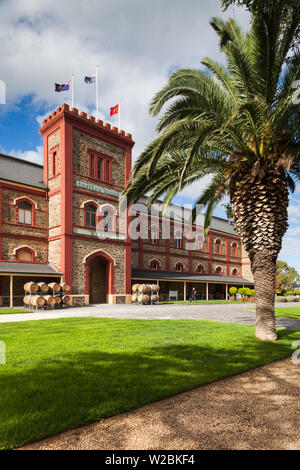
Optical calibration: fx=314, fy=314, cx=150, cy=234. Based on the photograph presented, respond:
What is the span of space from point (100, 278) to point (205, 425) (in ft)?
86.7

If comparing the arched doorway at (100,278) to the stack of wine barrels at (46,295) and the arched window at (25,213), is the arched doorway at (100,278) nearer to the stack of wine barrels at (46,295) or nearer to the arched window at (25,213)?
the stack of wine barrels at (46,295)

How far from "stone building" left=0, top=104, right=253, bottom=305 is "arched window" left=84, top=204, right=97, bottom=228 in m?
0.08

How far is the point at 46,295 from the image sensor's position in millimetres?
21359

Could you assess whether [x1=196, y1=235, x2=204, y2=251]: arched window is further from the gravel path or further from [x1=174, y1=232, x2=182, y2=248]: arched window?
the gravel path

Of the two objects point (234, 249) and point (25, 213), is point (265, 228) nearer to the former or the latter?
point (25, 213)

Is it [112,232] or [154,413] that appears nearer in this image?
[154,413]

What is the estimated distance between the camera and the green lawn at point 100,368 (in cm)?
368

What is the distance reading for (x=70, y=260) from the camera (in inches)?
947

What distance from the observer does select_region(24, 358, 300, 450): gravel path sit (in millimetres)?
3148

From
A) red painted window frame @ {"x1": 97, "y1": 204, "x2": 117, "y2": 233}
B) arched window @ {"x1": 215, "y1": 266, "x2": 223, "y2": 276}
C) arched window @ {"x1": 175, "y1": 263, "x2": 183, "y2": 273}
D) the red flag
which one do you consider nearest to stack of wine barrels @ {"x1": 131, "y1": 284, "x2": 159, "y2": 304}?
red painted window frame @ {"x1": 97, "y1": 204, "x2": 117, "y2": 233}

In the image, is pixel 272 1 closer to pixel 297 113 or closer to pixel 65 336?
pixel 297 113

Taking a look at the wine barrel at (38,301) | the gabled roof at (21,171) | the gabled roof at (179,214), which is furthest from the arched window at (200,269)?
the wine barrel at (38,301)
